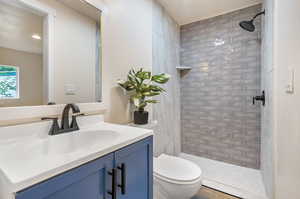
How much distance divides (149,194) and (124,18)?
1531 mm

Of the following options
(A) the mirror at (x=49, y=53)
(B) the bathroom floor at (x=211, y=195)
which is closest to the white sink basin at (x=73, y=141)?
(A) the mirror at (x=49, y=53)

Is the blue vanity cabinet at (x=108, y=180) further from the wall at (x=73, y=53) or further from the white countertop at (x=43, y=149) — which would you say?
the wall at (x=73, y=53)

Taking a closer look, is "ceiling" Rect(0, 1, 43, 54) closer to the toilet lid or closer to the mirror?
the mirror

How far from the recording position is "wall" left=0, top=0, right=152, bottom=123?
1.32 meters

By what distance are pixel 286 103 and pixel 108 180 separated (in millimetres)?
1457

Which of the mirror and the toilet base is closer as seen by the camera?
the mirror

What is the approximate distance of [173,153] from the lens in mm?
2391

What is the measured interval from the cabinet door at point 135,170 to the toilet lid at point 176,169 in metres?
0.39

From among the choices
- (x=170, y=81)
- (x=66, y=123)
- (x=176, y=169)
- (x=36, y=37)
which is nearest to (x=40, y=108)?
(x=66, y=123)

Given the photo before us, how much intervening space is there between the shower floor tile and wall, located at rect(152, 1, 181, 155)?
1.91 ft

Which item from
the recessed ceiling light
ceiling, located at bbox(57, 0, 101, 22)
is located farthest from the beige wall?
ceiling, located at bbox(57, 0, 101, 22)

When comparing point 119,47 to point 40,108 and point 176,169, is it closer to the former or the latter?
point 40,108

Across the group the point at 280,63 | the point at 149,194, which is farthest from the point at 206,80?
the point at 149,194

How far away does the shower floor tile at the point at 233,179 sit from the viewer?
65.1 inches
